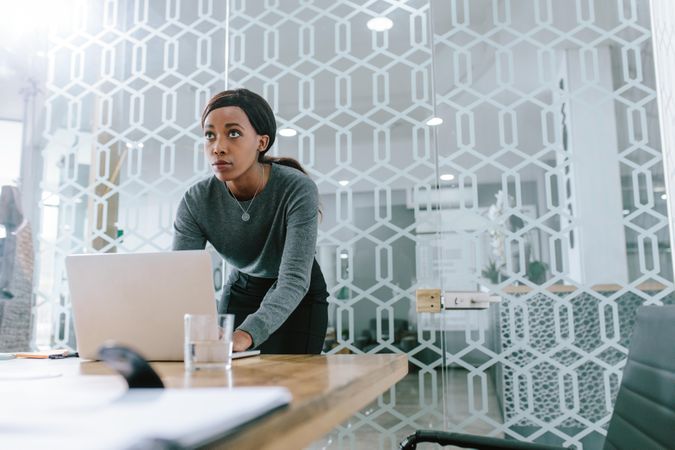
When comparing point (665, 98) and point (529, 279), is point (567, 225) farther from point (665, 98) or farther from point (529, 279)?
point (665, 98)

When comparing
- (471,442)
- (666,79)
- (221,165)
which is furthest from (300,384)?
(666,79)

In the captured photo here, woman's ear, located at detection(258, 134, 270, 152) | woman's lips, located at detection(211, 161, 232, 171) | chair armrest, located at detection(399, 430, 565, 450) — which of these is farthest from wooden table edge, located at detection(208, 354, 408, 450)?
woman's ear, located at detection(258, 134, 270, 152)

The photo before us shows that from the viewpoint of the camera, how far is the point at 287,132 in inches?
110

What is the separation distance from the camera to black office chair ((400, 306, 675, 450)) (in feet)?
3.16

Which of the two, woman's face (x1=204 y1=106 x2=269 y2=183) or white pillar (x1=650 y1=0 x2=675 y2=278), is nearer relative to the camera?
woman's face (x1=204 y1=106 x2=269 y2=183)

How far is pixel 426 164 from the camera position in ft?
8.54

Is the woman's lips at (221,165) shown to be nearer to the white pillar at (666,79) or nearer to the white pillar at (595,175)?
the white pillar at (595,175)

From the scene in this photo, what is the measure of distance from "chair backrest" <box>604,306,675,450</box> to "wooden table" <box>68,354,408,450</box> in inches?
16.1

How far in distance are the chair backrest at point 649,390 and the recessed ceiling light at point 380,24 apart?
1985 mm

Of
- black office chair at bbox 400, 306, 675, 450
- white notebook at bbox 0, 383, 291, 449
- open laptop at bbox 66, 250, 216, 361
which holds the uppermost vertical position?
open laptop at bbox 66, 250, 216, 361

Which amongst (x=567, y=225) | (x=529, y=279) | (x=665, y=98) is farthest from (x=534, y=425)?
(x=665, y=98)

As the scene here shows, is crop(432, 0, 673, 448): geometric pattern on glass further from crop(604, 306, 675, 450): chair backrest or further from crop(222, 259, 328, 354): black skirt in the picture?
crop(604, 306, 675, 450): chair backrest

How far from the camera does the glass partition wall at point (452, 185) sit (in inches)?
94.7

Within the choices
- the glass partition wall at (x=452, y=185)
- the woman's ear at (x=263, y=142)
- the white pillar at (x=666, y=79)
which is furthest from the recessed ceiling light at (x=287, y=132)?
the white pillar at (x=666, y=79)
